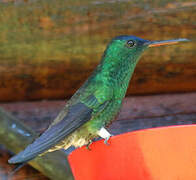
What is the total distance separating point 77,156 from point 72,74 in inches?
31.2

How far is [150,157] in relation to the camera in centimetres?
118

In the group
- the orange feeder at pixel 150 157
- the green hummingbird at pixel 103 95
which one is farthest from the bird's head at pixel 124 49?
the orange feeder at pixel 150 157

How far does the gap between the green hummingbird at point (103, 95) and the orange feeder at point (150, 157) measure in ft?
1.45

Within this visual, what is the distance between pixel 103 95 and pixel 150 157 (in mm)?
650

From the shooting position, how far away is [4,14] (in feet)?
6.55

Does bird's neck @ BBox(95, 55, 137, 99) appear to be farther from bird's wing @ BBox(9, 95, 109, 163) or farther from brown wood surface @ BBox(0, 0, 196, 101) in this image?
brown wood surface @ BBox(0, 0, 196, 101)

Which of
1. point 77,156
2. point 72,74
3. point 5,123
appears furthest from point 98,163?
point 72,74

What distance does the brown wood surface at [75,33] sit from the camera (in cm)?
200

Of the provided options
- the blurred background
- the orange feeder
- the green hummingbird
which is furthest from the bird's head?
the orange feeder

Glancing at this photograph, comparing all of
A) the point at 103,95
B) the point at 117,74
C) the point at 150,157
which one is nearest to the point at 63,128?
the point at 103,95

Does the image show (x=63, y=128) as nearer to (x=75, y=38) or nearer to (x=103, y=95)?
(x=103, y=95)

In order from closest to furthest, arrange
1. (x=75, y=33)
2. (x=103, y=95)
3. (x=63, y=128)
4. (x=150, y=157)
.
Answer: (x=150, y=157)
(x=63, y=128)
(x=103, y=95)
(x=75, y=33)

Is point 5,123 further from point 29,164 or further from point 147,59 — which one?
point 147,59

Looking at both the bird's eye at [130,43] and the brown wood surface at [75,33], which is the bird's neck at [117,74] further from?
the brown wood surface at [75,33]
